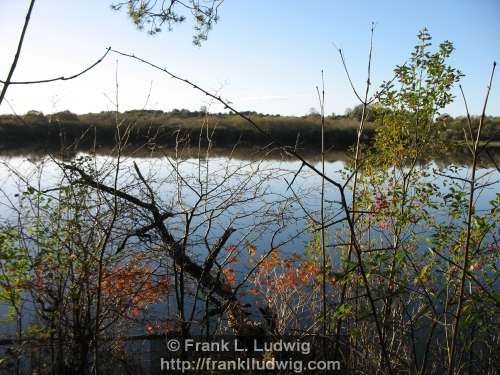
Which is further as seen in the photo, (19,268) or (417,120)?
(417,120)

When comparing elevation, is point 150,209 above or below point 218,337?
above

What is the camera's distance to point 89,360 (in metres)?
3.45

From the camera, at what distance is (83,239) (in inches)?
125

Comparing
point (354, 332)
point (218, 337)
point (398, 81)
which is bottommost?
point (218, 337)

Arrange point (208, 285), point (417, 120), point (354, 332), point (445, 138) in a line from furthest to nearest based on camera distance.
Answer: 1. point (445, 138)
2. point (417, 120)
3. point (208, 285)
4. point (354, 332)

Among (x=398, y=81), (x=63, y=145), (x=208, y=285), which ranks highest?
(x=398, y=81)

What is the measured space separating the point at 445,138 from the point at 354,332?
119 inches

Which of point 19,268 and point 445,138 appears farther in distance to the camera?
point 445,138

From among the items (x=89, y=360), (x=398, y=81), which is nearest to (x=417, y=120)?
(x=398, y=81)

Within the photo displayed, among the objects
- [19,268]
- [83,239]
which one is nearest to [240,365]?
[83,239]

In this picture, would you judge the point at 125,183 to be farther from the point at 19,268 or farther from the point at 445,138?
the point at 445,138

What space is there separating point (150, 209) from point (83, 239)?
0.54 metres

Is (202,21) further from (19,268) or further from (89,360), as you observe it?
(89,360)

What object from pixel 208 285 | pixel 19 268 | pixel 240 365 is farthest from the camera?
pixel 208 285
